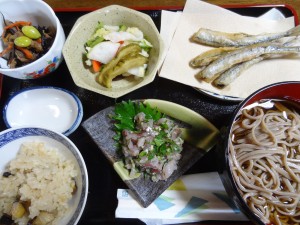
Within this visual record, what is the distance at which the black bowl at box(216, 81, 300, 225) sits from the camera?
1254 mm

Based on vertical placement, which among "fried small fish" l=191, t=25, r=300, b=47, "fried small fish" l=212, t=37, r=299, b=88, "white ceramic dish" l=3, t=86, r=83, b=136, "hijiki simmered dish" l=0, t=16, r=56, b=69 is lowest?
"white ceramic dish" l=3, t=86, r=83, b=136

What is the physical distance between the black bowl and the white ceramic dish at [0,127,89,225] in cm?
69

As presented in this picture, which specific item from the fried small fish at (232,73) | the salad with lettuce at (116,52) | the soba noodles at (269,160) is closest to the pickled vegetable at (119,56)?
the salad with lettuce at (116,52)

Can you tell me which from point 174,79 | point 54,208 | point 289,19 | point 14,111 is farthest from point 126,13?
point 54,208

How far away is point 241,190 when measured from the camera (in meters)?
1.36

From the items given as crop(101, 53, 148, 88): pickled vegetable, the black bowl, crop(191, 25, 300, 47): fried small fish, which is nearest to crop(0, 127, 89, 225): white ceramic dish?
crop(101, 53, 148, 88): pickled vegetable

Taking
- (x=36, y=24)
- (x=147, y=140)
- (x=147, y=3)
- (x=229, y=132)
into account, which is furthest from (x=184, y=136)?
(x=36, y=24)

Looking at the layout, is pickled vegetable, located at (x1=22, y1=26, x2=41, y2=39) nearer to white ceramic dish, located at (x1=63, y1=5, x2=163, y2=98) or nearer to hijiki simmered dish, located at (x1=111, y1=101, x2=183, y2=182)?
white ceramic dish, located at (x1=63, y1=5, x2=163, y2=98)

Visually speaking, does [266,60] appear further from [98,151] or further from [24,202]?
[24,202]

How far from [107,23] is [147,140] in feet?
2.68

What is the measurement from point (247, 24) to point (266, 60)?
10.8 inches

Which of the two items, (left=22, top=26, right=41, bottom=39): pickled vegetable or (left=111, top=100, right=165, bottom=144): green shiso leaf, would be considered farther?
(left=22, top=26, right=41, bottom=39): pickled vegetable

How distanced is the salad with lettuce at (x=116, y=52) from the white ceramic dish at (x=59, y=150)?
0.41 metres

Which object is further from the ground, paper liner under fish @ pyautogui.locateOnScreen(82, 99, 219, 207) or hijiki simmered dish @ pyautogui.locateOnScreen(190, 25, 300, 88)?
hijiki simmered dish @ pyautogui.locateOnScreen(190, 25, 300, 88)
